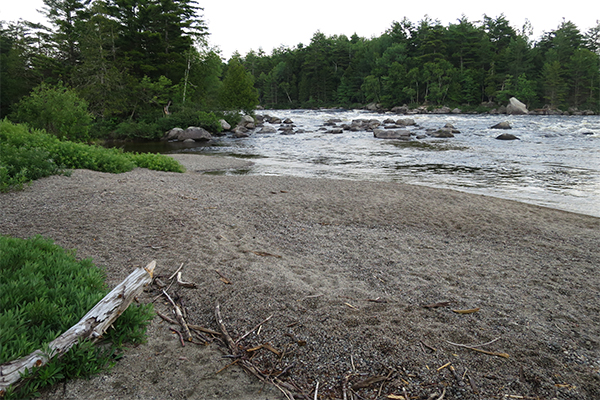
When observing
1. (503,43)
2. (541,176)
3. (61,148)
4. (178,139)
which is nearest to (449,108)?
(503,43)

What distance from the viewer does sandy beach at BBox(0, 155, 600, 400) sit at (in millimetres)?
2508

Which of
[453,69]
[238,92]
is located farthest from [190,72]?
[453,69]

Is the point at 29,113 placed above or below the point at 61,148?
above

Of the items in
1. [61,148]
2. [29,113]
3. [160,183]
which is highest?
[29,113]

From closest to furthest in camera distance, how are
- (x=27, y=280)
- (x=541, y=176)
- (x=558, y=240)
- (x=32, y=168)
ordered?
1. (x=27, y=280)
2. (x=558, y=240)
3. (x=32, y=168)
4. (x=541, y=176)

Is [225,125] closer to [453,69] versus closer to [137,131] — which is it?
[137,131]

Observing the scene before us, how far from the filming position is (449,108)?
182 ft

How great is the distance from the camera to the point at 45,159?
26.3ft

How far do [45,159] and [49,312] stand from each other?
697cm

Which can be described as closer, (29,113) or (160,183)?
(160,183)

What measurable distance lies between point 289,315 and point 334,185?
6.76 metres

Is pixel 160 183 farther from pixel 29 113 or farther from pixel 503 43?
pixel 503 43

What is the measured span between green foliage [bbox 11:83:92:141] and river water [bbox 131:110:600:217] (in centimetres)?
668

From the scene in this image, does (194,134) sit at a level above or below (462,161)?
above
